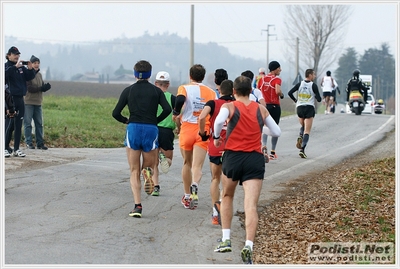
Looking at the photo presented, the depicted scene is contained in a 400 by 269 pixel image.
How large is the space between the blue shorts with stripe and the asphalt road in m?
0.87

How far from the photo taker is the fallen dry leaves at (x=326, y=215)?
9219 millimetres

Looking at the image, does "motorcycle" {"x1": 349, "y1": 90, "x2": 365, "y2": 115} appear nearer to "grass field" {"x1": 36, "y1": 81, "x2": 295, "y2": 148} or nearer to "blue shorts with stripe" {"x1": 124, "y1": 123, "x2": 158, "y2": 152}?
"grass field" {"x1": 36, "y1": 81, "x2": 295, "y2": 148}

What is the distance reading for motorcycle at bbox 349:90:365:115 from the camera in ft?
113

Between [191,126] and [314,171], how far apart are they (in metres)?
5.62

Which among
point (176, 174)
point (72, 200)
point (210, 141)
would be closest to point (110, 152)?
point (176, 174)

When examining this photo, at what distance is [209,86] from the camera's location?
1127cm

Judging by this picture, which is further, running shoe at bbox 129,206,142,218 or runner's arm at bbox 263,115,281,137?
running shoe at bbox 129,206,142,218

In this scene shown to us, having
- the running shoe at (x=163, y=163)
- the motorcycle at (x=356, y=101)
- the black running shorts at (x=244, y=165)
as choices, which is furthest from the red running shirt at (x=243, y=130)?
the motorcycle at (x=356, y=101)

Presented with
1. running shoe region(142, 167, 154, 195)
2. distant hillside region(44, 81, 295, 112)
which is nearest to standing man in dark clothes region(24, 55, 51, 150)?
running shoe region(142, 167, 154, 195)

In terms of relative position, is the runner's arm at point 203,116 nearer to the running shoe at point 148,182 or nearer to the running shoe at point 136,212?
the running shoe at point 148,182

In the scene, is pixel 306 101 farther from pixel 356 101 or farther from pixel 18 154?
pixel 356 101

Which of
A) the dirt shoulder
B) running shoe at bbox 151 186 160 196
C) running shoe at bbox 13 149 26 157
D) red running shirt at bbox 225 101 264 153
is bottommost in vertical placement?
the dirt shoulder

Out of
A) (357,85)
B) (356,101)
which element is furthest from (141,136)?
(356,101)

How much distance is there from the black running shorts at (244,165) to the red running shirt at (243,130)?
0.06m
